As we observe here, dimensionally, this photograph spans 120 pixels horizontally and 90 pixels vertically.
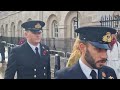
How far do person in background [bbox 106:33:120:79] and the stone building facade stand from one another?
A: 524 millimetres

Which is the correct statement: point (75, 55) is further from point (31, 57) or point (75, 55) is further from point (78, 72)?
point (31, 57)

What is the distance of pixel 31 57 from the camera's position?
430 centimetres

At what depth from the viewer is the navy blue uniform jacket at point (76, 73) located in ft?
13.9

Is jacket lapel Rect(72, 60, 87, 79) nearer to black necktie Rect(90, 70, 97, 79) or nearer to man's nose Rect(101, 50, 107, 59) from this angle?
black necktie Rect(90, 70, 97, 79)

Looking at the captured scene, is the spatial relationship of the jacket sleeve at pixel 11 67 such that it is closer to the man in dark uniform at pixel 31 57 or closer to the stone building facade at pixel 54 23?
the man in dark uniform at pixel 31 57

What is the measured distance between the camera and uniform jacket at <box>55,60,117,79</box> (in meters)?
4.25

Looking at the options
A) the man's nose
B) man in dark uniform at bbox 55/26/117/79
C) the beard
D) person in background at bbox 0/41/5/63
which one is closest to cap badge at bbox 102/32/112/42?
man in dark uniform at bbox 55/26/117/79

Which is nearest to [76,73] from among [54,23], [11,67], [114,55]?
[114,55]

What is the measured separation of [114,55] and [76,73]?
2.90 feet

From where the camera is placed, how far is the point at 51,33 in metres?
4.49

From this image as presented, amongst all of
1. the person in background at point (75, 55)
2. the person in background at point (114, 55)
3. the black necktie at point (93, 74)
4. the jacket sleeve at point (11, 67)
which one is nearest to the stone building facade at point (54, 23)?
the person in background at point (75, 55)

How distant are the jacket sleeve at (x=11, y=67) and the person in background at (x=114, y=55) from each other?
1.92 metres
